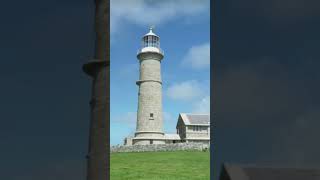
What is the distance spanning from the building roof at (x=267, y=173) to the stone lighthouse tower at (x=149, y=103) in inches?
2204

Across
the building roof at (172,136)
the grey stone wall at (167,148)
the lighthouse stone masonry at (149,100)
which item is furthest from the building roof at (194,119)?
the grey stone wall at (167,148)

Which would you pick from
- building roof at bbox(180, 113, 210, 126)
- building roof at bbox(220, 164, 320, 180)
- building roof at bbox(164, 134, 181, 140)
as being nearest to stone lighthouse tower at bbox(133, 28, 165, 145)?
building roof at bbox(164, 134, 181, 140)

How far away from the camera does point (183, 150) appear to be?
51656 millimetres

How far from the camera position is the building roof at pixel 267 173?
25.0 ft
